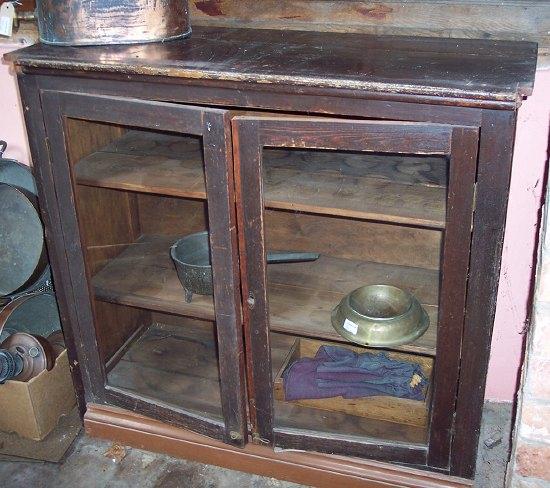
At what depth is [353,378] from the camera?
206 centimetres

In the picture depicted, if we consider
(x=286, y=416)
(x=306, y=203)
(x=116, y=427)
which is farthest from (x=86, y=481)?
(x=306, y=203)

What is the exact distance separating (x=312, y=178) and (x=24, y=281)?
1.10 metres

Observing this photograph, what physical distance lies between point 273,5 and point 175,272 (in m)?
0.82

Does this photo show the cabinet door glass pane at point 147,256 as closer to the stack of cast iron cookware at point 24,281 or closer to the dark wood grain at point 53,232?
the dark wood grain at point 53,232

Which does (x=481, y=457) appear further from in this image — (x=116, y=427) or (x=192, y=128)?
(x=192, y=128)

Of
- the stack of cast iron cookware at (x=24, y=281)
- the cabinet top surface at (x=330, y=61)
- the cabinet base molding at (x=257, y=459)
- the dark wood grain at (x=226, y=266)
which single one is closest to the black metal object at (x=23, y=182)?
the stack of cast iron cookware at (x=24, y=281)

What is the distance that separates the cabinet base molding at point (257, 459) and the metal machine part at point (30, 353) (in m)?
0.20

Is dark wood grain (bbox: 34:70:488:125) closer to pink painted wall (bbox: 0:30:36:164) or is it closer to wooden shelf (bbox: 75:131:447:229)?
wooden shelf (bbox: 75:131:447:229)

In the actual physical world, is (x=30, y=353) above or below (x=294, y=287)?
below

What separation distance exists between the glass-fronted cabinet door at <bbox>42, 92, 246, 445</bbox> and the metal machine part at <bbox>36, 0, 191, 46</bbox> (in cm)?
16

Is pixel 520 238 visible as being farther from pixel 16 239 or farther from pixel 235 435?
pixel 16 239

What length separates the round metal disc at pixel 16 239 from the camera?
2.33m

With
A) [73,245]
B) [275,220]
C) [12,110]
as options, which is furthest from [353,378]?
[12,110]

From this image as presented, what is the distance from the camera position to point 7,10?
2145 millimetres
